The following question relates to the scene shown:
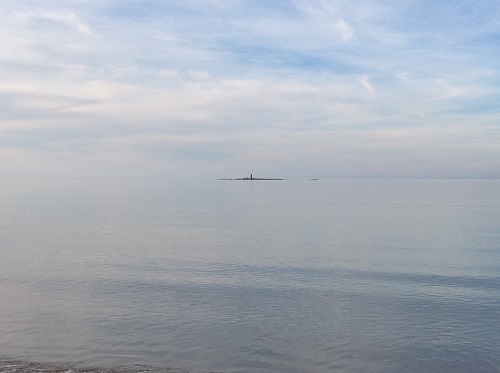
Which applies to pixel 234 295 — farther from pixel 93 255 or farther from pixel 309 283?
pixel 93 255

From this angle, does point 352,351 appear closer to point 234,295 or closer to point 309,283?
point 234,295

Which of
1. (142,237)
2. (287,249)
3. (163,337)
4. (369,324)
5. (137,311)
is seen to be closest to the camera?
(163,337)

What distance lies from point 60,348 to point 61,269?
1829 cm

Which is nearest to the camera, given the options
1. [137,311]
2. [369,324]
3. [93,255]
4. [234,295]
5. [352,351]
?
[352,351]

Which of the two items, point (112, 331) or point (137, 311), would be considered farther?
point (137, 311)

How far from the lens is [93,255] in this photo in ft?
146

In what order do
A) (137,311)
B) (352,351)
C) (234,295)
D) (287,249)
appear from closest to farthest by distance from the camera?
(352,351) → (137,311) → (234,295) → (287,249)

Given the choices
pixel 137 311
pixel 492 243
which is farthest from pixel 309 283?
pixel 492 243

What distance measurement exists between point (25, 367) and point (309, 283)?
18485 mm

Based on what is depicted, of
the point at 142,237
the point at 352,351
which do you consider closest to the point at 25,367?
the point at 352,351

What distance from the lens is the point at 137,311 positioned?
2614 centimetres

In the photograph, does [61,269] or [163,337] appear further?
[61,269]

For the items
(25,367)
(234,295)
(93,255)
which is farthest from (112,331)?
(93,255)

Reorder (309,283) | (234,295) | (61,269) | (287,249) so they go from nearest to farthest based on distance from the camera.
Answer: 1. (234,295)
2. (309,283)
3. (61,269)
4. (287,249)
